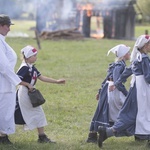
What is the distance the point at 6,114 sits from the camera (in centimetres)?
699

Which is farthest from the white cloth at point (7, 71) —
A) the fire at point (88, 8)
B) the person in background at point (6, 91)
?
the fire at point (88, 8)

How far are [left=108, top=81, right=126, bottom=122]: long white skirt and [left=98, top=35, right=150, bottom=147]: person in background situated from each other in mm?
427

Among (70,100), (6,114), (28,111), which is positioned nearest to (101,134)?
(28,111)

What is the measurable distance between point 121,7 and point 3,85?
26297mm

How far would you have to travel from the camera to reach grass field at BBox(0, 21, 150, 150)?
24.2 feet

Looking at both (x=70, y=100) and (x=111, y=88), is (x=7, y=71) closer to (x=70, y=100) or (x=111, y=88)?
(x=111, y=88)

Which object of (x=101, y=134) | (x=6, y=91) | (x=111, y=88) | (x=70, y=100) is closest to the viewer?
(x=6, y=91)

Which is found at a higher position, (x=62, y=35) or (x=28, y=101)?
(x=28, y=101)

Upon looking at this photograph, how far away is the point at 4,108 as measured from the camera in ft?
22.9

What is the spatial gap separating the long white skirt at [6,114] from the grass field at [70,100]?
23cm

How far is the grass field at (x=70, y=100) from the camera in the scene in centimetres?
737

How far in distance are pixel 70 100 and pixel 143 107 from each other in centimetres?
400

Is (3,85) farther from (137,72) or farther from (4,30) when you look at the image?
(137,72)

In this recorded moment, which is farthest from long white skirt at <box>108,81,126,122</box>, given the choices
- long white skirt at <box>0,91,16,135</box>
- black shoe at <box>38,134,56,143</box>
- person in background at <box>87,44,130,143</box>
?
long white skirt at <box>0,91,16,135</box>
